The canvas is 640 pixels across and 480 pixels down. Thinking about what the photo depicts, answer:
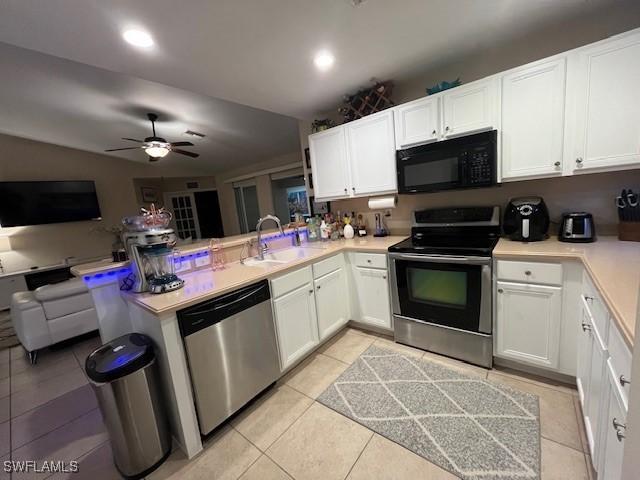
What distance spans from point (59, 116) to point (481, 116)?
5.49 m

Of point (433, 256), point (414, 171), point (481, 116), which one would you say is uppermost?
point (481, 116)

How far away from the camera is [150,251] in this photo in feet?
5.32

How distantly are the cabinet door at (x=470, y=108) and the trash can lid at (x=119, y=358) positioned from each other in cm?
248

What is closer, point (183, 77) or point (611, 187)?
point (611, 187)

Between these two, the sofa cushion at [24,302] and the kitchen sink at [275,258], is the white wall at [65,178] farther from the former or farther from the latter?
the kitchen sink at [275,258]

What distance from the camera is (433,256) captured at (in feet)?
6.49

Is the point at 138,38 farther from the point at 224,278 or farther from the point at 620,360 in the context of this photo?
the point at 620,360

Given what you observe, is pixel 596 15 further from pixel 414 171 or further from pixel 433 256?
pixel 433 256

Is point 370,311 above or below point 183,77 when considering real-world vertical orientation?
below

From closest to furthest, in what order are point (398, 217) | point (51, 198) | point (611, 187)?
point (611, 187) → point (398, 217) → point (51, 198)

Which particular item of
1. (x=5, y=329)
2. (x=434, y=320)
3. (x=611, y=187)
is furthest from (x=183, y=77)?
(x=5, y=329)

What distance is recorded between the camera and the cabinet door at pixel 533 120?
1.66 metres

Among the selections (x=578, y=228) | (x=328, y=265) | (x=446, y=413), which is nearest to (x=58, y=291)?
(x=328, y=265)

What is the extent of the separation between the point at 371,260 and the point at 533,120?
151 centimetres
